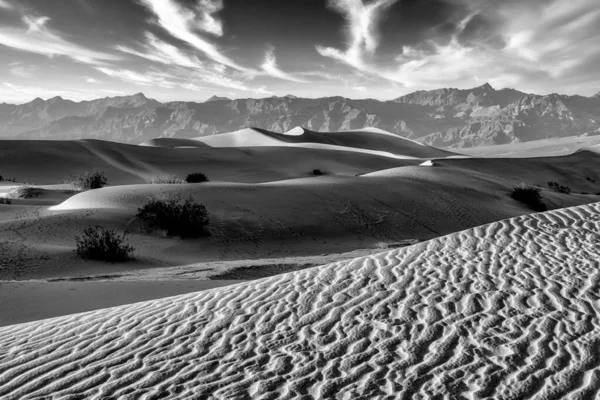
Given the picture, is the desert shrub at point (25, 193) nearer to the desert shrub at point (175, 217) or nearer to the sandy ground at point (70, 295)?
the desert shrub at point (175, 217)

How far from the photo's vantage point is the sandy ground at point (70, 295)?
6688mm

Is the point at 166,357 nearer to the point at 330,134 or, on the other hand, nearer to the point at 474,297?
the point at 474,297

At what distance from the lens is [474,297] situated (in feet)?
17.6

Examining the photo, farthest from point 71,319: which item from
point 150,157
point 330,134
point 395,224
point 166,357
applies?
point 330,134

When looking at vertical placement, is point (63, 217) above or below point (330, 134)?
below

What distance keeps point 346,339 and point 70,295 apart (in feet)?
16.6

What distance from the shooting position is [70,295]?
24.5ft

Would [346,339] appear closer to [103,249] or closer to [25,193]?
[103,249]

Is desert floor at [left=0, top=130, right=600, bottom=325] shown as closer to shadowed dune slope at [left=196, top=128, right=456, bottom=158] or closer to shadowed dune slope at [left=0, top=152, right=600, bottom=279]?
shadowed dune slope at [left=0, top=152, right=600, bottom=279]

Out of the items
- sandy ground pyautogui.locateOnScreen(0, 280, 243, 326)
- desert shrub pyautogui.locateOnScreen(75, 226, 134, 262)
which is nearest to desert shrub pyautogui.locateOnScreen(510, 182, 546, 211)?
desert shrub pyautogui.locateOnScreen(75, 226, 134, 262)

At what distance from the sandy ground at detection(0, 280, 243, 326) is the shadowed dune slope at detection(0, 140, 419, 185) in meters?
27.4

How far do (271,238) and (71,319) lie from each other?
910 cm

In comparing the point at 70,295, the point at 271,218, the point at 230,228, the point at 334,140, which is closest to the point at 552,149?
the point at 334,140

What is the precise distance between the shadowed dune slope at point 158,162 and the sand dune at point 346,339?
3072cm
